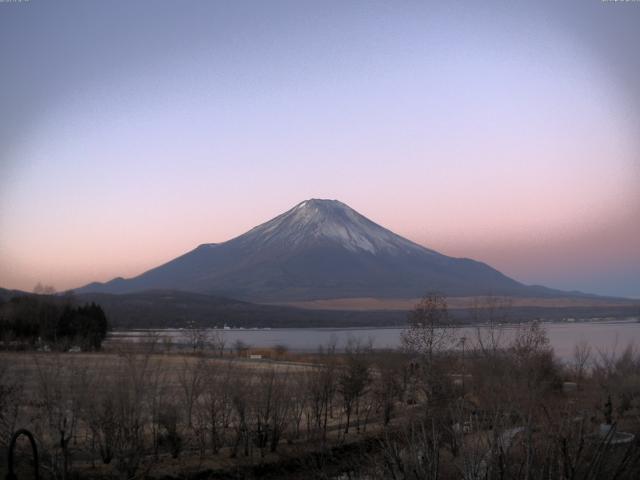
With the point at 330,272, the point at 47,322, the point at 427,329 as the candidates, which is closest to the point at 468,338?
the point at 427,329

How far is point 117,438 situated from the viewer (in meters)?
17.2

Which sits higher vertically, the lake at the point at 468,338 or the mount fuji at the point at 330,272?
the mount fuji at the point at 330,272

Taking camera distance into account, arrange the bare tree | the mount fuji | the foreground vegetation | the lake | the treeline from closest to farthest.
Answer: the foreground vegetation, the bare tree, the lake, the treeline, the mount fuji

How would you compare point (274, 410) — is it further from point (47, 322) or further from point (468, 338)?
point (47, 322)

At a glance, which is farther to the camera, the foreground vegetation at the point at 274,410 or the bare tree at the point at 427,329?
the bare tree at the point at 427,329

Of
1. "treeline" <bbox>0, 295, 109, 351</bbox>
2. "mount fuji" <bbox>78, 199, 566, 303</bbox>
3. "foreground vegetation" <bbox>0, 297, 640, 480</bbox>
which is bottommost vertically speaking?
"foreground vegetation" <bbox>0, 297, 640, 480</bbox>

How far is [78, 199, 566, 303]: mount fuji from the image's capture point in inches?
6299

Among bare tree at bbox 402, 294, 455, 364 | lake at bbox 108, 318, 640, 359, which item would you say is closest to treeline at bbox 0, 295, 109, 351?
lake at bbox 108, 318, 640, 359

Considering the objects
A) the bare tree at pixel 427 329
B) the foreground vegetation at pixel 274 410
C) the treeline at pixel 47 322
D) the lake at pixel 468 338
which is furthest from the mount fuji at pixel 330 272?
the foreground vegetation at pixel 274 410

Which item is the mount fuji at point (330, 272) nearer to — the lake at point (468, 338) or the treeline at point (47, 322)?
the lake at point (468, 338)

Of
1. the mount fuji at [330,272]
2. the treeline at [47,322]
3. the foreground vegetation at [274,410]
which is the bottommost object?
the foreground vegetation at [274,410]

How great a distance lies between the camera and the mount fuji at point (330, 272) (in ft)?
525

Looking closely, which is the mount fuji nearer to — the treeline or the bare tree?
the treeline

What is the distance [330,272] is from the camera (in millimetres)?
173000
